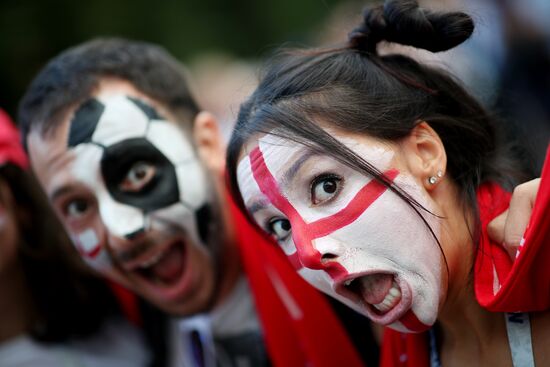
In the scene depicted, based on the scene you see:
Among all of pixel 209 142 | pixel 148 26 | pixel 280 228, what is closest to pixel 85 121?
pixel 209 142

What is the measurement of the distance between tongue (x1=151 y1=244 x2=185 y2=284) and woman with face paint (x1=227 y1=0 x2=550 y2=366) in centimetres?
54

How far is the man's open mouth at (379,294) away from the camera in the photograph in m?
1.57

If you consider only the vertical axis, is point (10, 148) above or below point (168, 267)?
above

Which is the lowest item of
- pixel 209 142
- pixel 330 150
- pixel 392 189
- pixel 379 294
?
A: pixel 379 294

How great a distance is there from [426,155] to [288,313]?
0.89 metres

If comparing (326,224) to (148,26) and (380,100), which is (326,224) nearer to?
(380,100)

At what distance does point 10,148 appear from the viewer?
8.79ft

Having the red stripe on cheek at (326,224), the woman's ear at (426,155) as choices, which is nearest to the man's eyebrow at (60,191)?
the red stripe on cheek at (326,224)

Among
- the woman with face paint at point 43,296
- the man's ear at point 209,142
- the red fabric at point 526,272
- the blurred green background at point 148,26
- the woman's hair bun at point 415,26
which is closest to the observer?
the red fabric at point 526,272

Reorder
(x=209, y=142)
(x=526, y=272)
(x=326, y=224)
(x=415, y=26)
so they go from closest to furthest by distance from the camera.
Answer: (x=526, y=272), (x=326, y=224), (x=415, y=26), (x=209, y=142)

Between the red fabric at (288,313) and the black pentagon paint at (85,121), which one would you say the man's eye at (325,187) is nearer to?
the red fabric at (288,313)

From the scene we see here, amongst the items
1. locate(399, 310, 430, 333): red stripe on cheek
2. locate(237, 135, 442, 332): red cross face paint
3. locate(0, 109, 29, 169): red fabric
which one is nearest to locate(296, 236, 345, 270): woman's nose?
locate(237, 135, 442, 332): red cross face paint

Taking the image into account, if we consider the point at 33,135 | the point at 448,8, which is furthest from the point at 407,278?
the point at 33,135

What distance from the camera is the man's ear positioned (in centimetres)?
234
